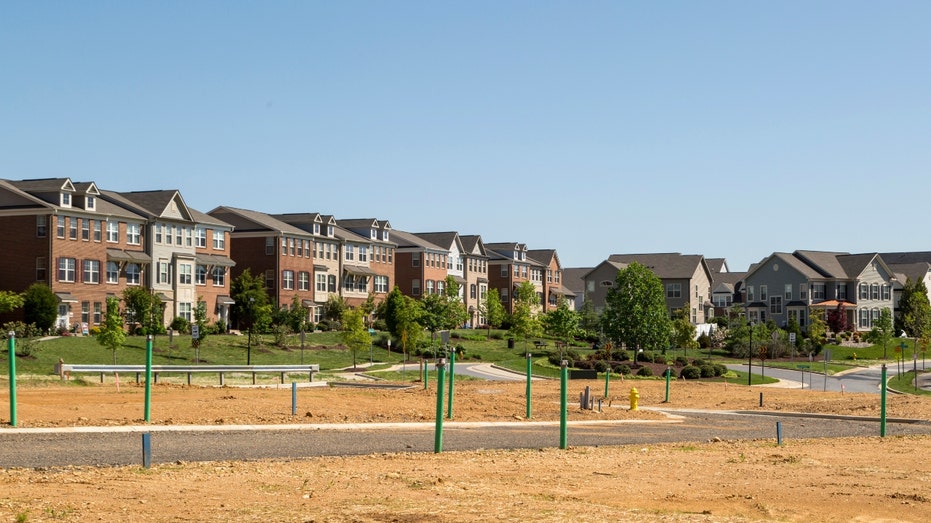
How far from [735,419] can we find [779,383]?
38217 millimetres

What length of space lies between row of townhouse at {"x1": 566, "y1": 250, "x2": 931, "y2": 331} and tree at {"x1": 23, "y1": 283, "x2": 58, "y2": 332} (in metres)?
68.8

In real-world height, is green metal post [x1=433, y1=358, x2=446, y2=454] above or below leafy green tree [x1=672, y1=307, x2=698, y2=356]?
above

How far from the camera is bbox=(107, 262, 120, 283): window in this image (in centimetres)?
8049

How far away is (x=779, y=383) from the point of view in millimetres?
75250

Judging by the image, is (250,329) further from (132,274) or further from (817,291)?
(817,291)

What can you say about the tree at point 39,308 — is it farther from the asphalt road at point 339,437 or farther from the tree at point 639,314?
the asphalt road at point 339,437

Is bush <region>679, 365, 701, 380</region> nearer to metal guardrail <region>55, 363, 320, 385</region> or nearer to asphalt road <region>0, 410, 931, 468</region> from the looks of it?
metal guardrail <region>55, 363, 320, 385</region>

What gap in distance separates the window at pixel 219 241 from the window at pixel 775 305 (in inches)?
2556

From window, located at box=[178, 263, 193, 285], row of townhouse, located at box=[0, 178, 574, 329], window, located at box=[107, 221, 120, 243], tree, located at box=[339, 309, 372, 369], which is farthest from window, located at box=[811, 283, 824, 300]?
window, located at box=[107, 221, 120, 243]

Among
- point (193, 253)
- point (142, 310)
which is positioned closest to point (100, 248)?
point (142, 310)

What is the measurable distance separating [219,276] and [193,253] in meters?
3.36

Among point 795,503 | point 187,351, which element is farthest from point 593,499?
point 187,351

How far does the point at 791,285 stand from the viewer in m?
128

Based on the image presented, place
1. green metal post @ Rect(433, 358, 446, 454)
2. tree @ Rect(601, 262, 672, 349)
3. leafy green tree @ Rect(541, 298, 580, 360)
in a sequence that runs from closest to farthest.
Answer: green metal post @ Rect(433, 358, 446, 454) < tree @ Rect(601, 262, 672, 349) < leafy green tree @ Rect(541, 298, 580, 360)
